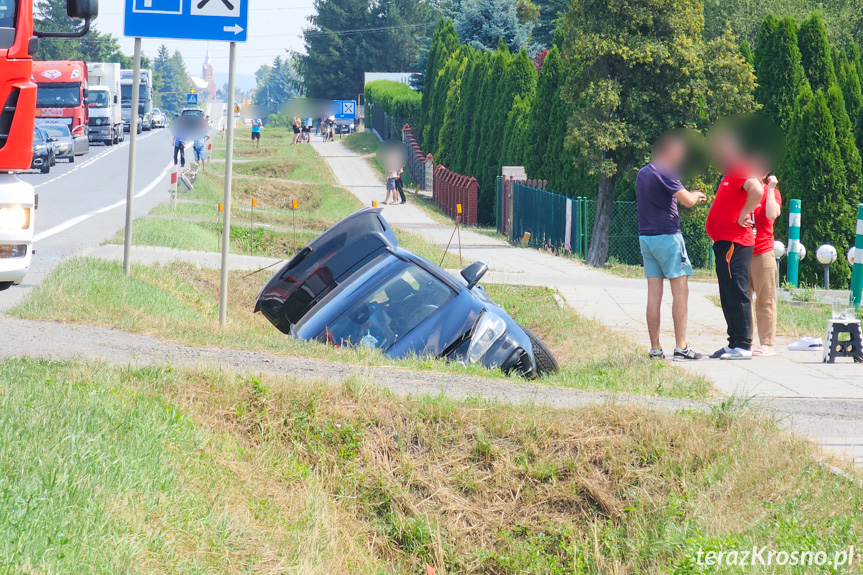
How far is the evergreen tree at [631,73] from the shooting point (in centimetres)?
1891

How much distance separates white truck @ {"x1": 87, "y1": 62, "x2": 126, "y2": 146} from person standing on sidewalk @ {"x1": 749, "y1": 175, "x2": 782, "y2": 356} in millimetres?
49767

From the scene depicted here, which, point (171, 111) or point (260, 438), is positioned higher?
point (171, 111)

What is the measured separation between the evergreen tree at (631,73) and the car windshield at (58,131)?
93.8 ft

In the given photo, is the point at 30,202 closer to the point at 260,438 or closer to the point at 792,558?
the point at 260,438

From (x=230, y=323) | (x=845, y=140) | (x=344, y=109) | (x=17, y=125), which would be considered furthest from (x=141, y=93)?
(x=17, y=125)

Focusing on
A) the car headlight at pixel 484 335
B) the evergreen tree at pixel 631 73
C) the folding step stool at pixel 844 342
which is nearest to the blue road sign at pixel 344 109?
the evergreen tree at pixel 631 73

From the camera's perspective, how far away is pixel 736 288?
848 centimetres

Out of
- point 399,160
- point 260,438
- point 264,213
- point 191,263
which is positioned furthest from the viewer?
point 399,160

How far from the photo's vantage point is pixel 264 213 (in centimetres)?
2609

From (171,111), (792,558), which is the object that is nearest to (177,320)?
(792,558)

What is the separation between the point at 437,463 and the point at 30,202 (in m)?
3.61

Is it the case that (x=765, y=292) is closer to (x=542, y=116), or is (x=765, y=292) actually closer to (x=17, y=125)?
(x=17, y=125)

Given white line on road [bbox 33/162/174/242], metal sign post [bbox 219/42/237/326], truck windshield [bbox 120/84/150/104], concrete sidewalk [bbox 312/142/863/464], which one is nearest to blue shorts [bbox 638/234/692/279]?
concrete sidewalk [bbox 312/142/863/464]

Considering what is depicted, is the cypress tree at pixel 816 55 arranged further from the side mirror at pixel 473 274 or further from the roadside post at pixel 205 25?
the roadside post at pixel 205 25
